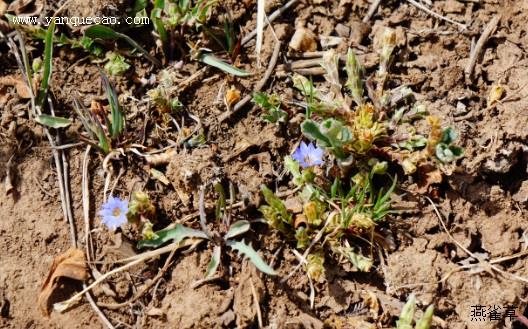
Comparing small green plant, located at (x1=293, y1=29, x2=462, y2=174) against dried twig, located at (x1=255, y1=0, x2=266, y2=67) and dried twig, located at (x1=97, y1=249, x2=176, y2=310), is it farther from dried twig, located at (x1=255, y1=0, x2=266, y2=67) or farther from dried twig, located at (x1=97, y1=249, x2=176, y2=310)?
dried twig, located at (x1=97, y1=249, x2=176, y2=310)

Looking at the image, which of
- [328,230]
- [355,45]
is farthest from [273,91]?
[328,230]

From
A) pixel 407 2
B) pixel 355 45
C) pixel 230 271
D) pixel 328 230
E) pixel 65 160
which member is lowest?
pixel 230 271

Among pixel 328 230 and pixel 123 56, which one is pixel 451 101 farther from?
pixel 123 56

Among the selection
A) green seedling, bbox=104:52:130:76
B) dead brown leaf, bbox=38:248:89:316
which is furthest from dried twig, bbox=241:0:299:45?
dead brown leaf, bbox=38:248:89:316

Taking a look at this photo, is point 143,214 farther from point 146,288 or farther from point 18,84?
point 18,84

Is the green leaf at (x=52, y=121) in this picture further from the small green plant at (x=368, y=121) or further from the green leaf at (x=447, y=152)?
the green leaf at (x=447, y=152)

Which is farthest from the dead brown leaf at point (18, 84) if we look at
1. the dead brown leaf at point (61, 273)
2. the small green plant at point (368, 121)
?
the small green plant at point (368, 121)
